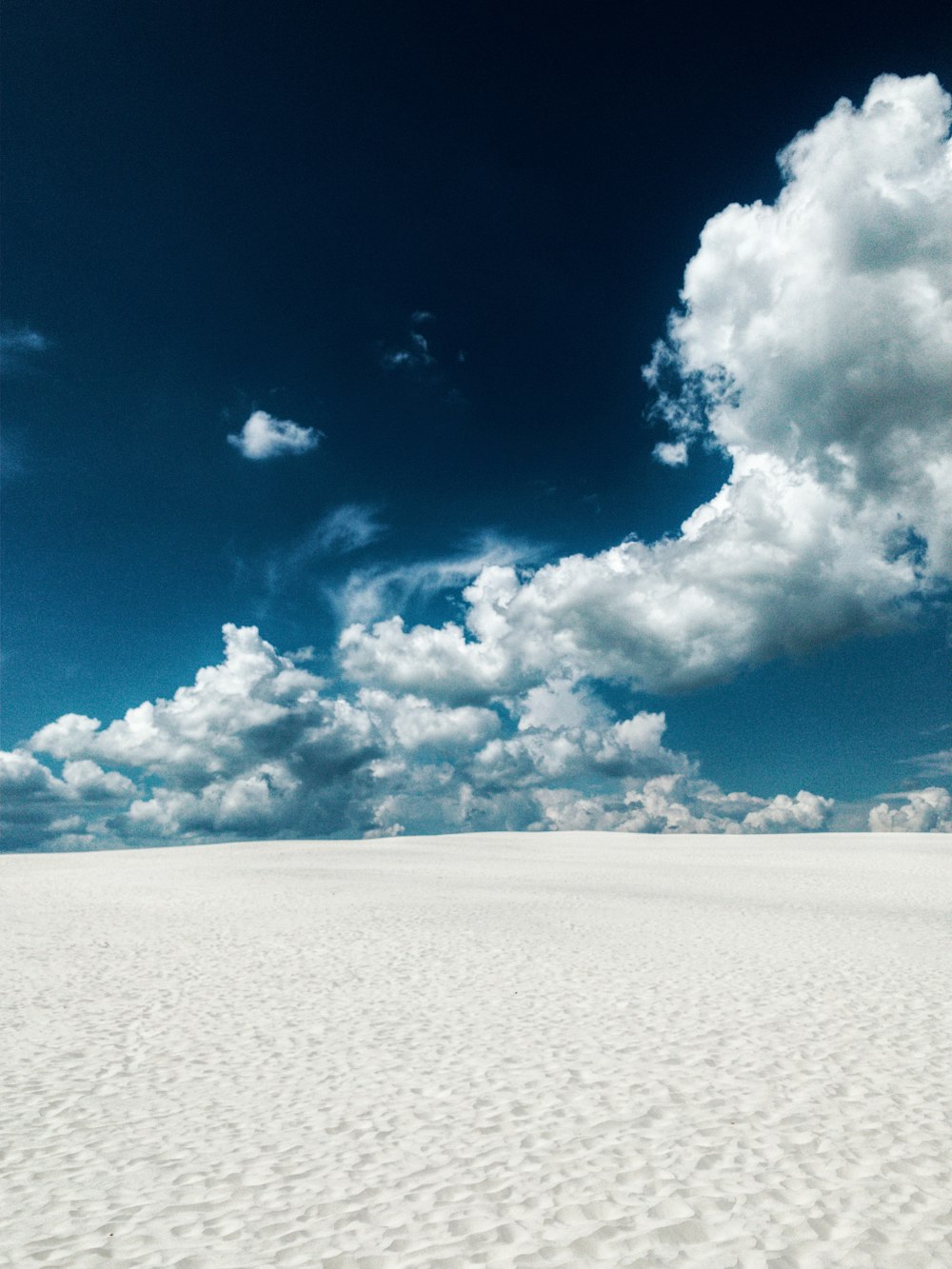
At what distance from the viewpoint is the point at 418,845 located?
225ft

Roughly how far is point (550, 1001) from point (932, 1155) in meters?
8.04

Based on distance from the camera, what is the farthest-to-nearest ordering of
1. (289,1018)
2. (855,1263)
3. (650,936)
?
(650,936)
(289,1018)
(855,1263)

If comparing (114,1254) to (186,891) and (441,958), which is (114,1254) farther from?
(186,891)

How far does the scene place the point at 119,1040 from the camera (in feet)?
44.9

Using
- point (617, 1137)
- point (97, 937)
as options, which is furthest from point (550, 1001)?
point (97, 937)

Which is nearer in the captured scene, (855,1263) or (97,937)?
(855,1263)

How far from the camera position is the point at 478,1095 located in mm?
11000

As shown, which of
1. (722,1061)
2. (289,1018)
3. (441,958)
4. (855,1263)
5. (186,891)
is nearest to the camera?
(855,1263)

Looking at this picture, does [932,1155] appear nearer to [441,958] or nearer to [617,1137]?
[617,1137]

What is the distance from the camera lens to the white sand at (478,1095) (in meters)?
7.60

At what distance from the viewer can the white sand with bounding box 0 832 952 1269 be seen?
7.60 m

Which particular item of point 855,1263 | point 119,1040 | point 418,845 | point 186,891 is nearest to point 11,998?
point 119,1040

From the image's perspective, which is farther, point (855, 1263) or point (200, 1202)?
point (200, 1202)

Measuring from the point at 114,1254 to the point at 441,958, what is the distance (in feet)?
44.4
